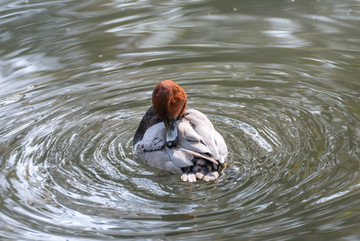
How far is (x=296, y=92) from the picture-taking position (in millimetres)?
6746

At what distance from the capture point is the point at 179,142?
5340mm

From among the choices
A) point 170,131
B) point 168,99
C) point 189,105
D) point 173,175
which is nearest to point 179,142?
point 170,131

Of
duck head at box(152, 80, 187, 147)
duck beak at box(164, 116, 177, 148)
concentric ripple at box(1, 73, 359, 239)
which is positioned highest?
duck head at box(152, 80, 187, 147)

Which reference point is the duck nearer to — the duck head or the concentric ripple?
the duck head

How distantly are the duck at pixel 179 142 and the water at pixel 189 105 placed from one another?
Answer: 12cm

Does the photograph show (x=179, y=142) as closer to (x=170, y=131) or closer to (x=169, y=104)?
(x=170, y=131)

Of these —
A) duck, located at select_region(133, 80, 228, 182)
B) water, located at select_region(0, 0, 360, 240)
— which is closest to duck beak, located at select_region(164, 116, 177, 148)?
duck, located at select_region(133, 80, 228, 182)

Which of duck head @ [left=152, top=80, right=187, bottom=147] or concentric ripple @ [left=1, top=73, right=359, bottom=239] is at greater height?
duck head @ [left=152, top=80, right=187, bottom=147]

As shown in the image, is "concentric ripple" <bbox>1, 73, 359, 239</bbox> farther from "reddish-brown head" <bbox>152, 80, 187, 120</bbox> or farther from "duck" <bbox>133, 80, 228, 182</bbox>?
"reddish-brown head" <bbox>152, 80, 187, 120</bbox>

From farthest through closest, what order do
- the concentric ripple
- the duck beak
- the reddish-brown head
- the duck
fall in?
1. the reddish-brown head
2. the duck beak
3. the duck
4. the concentric ripple

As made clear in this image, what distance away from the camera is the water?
4.32 metres

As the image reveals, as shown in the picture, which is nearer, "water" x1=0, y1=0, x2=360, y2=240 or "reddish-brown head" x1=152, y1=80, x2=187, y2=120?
"water" x1=0, y1=0, x2=360, y2=240

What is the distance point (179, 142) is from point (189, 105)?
4.74 feet

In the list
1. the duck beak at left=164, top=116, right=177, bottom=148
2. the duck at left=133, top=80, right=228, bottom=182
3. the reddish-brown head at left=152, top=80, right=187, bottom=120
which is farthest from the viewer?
the reddish-brown head at left=152, top=80, right=187, bottom=120
